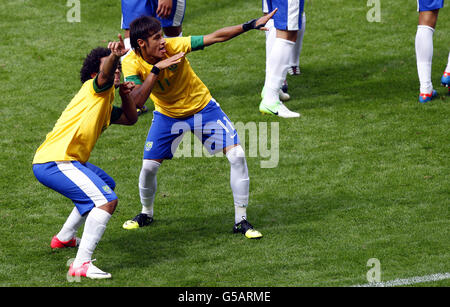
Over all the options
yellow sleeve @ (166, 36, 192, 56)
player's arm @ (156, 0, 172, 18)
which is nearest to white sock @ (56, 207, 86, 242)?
yellow sleeve @ (166, 36, 192, 56)

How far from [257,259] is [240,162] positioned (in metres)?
0.97

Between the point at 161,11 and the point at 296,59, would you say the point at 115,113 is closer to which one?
the point at 161,11

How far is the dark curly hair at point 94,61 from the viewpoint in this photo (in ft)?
20.7

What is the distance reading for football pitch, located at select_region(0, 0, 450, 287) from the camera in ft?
20.6

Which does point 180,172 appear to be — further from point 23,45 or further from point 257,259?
point 23,45

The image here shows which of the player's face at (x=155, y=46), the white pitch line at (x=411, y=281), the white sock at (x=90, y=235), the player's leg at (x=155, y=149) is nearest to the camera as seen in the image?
the white pitch line at (x=411, y=281)

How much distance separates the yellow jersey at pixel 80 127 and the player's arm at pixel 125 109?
129mm

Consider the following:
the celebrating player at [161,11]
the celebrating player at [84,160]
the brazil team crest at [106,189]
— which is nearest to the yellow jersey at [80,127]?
the celebrating player at [84,160]

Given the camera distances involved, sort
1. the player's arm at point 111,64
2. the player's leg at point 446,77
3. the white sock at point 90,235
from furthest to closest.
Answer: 1. the player's leg at point 446,77
2. the white sock at point 90,235
3. the player's arm at point 111,64

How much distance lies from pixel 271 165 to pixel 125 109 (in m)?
2.69

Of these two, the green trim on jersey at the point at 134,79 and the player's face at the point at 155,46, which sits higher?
the player's face at the point at 155,46

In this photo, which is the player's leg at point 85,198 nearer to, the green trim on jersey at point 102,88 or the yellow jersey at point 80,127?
the yellow jersey at point 80,127

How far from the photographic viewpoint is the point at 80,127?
6117 millimetres

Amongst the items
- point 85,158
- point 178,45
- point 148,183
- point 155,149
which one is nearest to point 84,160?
point 85,158
